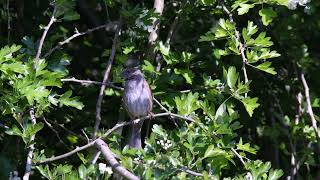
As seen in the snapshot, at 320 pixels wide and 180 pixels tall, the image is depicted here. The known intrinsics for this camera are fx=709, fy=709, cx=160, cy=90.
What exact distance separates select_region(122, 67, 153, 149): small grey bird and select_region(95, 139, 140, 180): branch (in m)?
0.28

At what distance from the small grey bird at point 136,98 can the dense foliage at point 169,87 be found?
0.06m

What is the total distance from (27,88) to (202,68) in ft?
3.64

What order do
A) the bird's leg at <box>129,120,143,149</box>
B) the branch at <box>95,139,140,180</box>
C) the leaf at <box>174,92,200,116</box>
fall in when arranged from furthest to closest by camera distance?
the bird's leg at <box>129,120,143,149</box> < the leaf at <box>174,92,200,116</box> < the branch at <box>95,139,140,180</box>

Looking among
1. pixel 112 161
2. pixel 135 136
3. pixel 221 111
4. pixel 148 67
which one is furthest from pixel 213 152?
pixel 148 67

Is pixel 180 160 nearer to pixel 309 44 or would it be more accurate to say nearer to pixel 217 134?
pixel 217 134

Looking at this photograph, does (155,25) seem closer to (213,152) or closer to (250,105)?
(250,105)

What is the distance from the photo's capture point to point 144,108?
340cm

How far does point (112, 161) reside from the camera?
2.74 metres

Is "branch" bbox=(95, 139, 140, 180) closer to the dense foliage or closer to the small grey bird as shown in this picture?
the dense foliage

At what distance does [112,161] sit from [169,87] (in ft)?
3.25

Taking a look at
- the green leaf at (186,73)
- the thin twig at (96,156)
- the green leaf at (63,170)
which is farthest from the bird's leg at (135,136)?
the green leaf at (63,170)

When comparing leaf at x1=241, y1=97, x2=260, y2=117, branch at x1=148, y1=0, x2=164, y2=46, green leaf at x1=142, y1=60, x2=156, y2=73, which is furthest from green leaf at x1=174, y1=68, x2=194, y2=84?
leaf at x1=241, y1=97, x2=260, y2=117

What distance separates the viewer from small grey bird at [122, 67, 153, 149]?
3285mm

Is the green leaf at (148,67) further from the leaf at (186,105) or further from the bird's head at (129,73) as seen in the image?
the leaf at (186,105)
